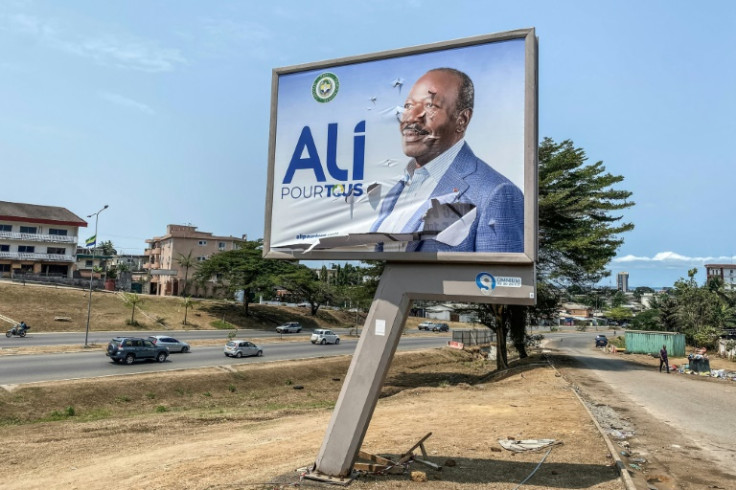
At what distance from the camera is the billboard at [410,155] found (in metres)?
8.50

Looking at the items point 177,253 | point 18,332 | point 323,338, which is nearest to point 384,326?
point 323,338

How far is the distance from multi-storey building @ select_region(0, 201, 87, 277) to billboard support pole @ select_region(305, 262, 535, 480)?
78.7 m

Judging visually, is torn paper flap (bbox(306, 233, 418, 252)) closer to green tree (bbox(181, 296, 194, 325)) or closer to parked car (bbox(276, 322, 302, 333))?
parked car (bbox(276, 322, 302, 333))

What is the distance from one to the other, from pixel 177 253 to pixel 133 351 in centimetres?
6091

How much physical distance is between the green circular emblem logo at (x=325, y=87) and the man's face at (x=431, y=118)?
5.23 feet

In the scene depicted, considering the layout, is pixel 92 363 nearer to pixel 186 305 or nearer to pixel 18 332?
pixel 18 332

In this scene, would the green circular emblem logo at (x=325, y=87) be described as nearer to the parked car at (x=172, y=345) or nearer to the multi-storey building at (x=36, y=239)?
the parked car at (x=172, y=345)

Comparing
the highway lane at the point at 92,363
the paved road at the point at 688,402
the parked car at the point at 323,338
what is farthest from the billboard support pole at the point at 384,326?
the parked car at the point at 323,338

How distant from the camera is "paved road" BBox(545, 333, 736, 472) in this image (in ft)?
41.9

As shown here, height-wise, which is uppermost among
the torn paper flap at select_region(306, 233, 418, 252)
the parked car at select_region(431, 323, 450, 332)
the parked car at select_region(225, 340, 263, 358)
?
the torn paper flap at select_region(306, 233, 418, 252)

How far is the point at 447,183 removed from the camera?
353 inches

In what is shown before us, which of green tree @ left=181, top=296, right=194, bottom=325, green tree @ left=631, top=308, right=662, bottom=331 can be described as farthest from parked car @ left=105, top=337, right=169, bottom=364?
green tree @ left=631, top=308, right=662, bottom=331

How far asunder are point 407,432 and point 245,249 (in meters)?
62.2

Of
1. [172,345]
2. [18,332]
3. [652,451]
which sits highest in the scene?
[652,451]
